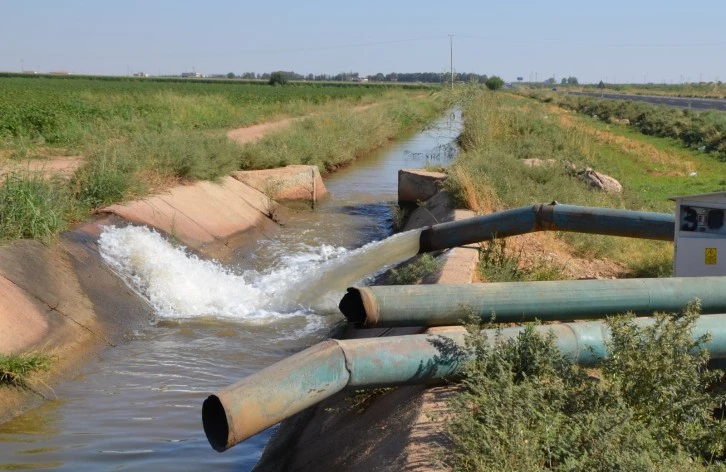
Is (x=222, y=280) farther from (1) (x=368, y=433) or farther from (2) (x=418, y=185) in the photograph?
(2) (x=418, y=185)

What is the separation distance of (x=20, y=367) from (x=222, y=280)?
4666 millimetres

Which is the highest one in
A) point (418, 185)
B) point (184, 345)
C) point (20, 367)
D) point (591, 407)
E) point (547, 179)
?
point (591, 407)

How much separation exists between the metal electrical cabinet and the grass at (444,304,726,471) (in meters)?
2.72

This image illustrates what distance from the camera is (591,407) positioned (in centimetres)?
461

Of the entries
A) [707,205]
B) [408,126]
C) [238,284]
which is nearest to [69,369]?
[238,284]

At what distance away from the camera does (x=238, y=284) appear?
41.0 ft

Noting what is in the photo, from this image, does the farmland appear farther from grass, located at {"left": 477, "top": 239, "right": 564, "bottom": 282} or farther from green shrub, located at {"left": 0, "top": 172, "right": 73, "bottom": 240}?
green shrub, located at {"left": 0, "top": 172, "right": 73, "bottom": 240}

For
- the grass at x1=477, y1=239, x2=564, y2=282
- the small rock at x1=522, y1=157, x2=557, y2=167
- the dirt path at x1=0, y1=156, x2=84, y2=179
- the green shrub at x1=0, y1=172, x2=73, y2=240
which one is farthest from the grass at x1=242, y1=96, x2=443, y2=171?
the grass at x1=477, y1=239, x2=564, y2=282

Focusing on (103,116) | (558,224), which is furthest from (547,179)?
(103,116)

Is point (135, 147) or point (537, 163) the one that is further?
point (537, 163)

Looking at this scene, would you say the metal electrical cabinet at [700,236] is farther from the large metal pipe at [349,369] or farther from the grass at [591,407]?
the grass at [591,407]

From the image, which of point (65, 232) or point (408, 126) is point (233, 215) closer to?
point (65, 232)

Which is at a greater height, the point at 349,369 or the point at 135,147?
the point at 135,147

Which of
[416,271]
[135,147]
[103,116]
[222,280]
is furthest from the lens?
[103,116]
